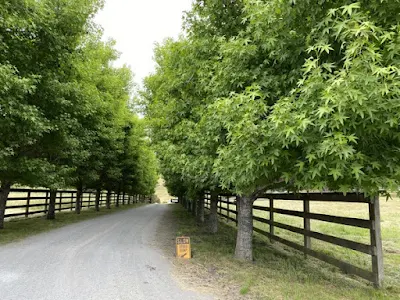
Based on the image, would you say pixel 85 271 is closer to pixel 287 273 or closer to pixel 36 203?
pixel 287 273

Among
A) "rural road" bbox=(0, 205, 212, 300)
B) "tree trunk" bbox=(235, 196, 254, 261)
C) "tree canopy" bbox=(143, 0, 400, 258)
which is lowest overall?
"rural road" bbox=(0, 205, 212, 300)

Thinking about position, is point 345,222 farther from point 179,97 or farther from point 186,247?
point 179,97

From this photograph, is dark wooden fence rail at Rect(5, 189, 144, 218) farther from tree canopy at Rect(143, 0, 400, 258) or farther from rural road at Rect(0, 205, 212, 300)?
tree canopy at Rect(143, 0, 400, 258)

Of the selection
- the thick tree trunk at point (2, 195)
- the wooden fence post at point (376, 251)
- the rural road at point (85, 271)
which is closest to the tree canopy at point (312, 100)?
the wooden fence post at point (376, 251)

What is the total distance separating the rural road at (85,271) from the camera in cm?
404

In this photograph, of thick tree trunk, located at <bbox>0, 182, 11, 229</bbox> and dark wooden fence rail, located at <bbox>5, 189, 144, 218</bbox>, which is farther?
dark wooden fence rail, located at <bbox>5, 189, 144, 218</bbox>

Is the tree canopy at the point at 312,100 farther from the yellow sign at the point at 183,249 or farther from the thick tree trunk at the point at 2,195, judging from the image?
the thick tree trunk at the point at 2,195

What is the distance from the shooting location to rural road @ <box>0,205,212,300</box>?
404 cm

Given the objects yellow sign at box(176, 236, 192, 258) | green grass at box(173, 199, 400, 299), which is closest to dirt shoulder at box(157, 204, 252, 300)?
green grass at box(173, 199, 400, 299)

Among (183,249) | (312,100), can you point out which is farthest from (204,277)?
(312,100)

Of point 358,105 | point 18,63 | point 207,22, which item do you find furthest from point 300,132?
point 18,63

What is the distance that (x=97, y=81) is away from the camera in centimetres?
1446

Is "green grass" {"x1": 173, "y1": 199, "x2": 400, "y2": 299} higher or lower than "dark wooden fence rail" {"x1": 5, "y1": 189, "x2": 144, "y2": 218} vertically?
lower

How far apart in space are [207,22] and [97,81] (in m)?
9.26
